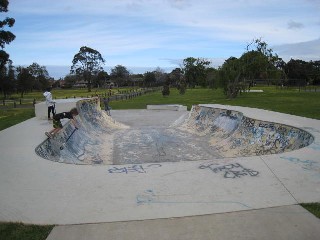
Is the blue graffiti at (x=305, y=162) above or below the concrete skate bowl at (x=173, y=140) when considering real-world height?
above

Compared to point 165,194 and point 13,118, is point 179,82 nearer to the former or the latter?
point 13,118

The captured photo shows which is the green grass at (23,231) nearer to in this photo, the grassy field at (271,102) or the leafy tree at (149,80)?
the grassy field at (271,102)

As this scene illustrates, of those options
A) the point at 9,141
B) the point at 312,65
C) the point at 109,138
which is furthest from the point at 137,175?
the point at 312,65

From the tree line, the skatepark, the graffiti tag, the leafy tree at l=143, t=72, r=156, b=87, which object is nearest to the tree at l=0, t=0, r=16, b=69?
the tree line

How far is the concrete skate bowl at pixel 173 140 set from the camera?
1140 cm

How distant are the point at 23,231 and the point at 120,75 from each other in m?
134

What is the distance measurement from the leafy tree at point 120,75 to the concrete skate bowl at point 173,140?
10610 centimetres

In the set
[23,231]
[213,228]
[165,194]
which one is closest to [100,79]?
[165,194]

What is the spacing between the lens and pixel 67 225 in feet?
13.9

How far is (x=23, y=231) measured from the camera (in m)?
4.06

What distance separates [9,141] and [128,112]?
17806mm

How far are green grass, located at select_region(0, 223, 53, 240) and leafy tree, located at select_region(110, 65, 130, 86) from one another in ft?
399

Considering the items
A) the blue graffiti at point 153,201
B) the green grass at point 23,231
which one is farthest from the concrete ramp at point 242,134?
the green grass at point 23,231

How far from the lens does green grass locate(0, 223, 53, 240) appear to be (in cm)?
393
